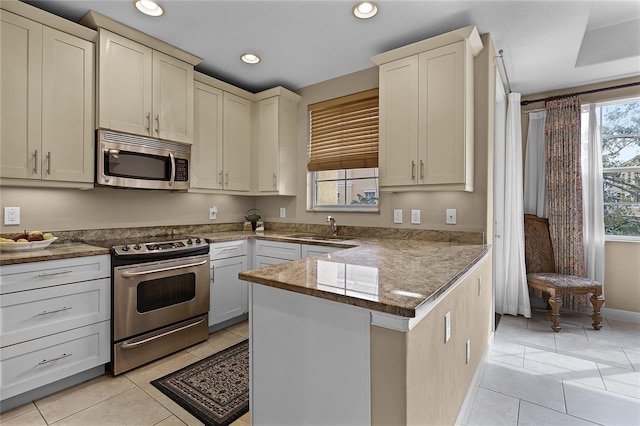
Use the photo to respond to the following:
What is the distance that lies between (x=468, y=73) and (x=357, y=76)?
3.98 ft

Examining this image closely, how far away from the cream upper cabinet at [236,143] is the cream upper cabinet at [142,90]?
518 millimetres

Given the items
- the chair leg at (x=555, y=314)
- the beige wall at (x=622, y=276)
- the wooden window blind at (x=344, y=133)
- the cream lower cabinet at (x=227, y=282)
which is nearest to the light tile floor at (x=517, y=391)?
the chair leg at (x=555, y=314)

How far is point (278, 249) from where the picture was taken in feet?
10.2

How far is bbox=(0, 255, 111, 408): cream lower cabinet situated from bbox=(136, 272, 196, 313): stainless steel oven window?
22 centimetres

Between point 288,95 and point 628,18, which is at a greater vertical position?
point 628,18

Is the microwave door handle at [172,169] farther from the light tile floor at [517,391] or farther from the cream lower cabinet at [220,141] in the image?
the light tile floor at [517,391]

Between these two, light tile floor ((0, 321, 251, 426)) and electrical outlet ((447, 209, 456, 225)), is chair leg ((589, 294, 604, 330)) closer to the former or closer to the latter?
electrical outlet ((447, 209, 456, 225))

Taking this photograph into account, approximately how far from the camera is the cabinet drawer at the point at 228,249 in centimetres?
297

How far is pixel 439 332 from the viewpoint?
135cm

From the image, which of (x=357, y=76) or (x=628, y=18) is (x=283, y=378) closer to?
(x=357, y=76)

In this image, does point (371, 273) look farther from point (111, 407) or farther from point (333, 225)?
point (333, 225)

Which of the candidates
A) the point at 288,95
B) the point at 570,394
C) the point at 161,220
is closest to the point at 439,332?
the point at 570,394

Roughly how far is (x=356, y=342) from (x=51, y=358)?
2.09m

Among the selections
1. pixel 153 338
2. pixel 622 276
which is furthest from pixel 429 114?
pixel 622 276
